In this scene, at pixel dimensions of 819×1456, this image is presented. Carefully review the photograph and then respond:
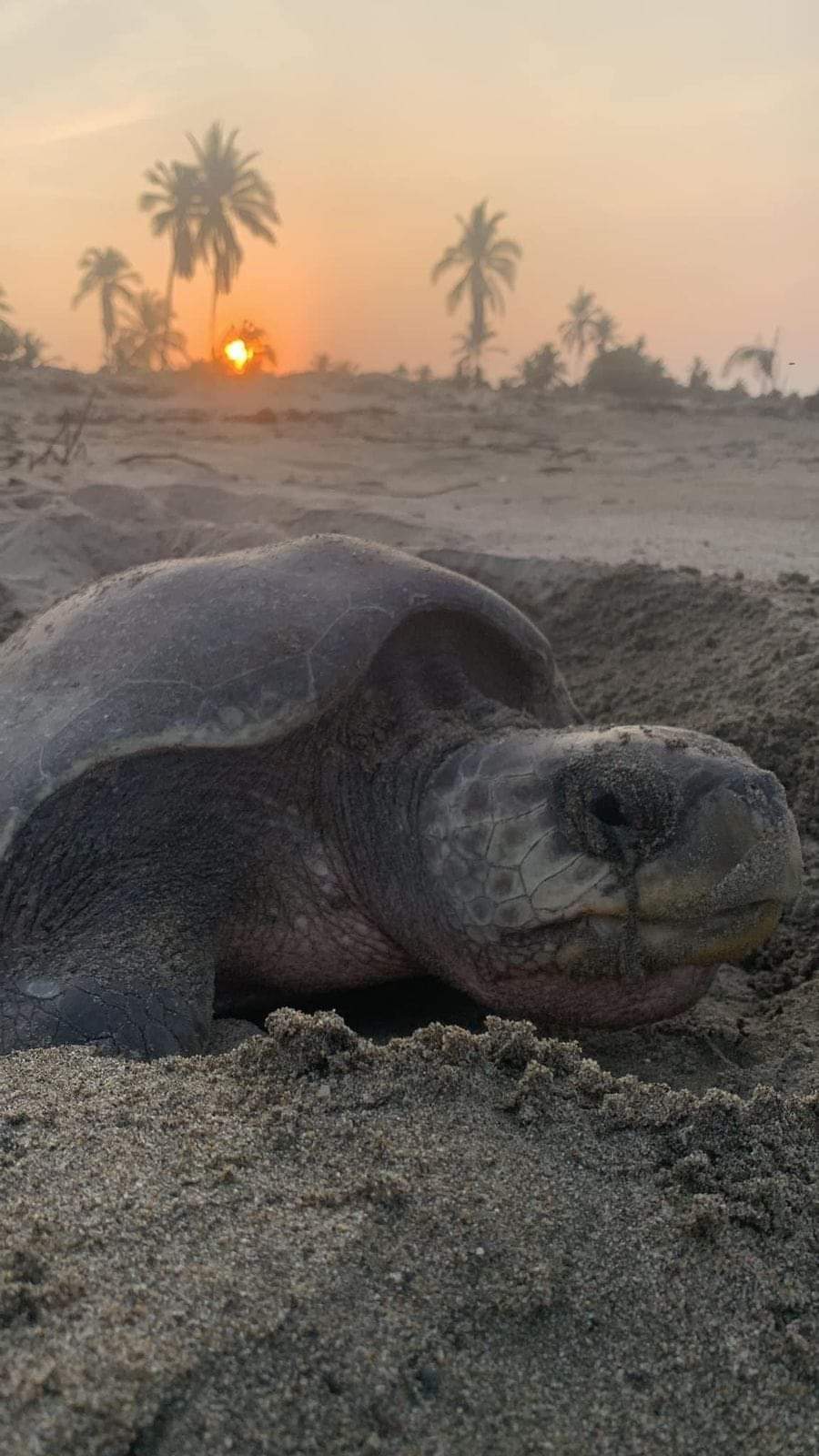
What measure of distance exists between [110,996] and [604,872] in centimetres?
77

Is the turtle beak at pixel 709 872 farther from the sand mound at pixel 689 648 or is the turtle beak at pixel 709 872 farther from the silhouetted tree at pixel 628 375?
the silhouetted tree at pixel 628 375

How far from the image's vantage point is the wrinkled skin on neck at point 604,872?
1.56 meters

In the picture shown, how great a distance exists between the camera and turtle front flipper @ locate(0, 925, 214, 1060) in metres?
1.52

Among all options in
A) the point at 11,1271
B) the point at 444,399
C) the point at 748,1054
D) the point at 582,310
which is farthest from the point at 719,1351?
the point at 582,310

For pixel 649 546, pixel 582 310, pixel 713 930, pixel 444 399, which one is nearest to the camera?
pixel 713 930

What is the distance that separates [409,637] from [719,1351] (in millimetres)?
1487

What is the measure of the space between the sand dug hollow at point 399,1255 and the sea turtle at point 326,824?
0.38 m

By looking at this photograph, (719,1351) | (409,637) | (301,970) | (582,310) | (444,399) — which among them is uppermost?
(582,310)

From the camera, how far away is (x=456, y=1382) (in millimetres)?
774

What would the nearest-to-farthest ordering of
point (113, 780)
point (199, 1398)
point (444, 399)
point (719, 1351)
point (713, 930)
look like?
point (199, 1398), point (719, 1351), point (713, 930), point (113, 780), point (444, 399)

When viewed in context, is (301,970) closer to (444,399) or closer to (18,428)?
(18,428)

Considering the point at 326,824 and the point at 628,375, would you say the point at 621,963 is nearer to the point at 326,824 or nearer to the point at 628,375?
the point at 326,824

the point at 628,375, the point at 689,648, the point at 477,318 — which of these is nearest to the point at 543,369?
the point at 628,375

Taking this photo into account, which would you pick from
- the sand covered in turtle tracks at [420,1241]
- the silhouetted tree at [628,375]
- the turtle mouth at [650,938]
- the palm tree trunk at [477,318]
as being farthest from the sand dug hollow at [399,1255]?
the palm tree trunk at [477,318]
